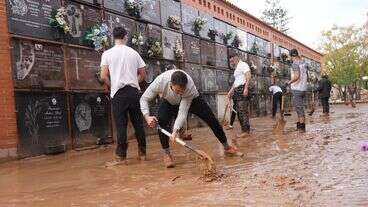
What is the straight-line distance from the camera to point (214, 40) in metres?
16.4

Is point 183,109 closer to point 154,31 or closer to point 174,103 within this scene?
point 174,103

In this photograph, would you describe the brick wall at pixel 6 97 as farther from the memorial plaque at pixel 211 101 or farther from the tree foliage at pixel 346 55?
the tree foliage at pixel 346 55

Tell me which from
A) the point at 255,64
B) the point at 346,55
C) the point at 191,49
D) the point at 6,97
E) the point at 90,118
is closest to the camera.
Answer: the point at 6,97

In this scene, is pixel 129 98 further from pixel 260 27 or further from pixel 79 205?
pixel 260 27

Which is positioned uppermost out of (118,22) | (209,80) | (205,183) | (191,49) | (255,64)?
(118,22)

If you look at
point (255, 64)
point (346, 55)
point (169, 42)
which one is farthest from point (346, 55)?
point (169, 42)

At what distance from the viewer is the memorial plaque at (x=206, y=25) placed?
15570 mm

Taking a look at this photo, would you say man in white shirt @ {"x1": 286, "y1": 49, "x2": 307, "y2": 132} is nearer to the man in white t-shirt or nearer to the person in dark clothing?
the man in white t-shirt

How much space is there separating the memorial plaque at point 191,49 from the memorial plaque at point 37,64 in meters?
5.94

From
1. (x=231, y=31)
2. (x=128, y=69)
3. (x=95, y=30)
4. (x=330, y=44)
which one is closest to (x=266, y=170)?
(x=128, y=69)

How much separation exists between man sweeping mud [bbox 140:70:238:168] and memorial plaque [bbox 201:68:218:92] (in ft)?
28.5

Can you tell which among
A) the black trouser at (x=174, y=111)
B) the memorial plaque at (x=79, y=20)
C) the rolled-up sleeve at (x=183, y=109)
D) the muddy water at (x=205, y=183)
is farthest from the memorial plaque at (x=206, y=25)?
the rolled-up sleeve at (x=183, y=109)

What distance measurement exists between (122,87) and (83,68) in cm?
307

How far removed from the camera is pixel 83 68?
9.15 metres
